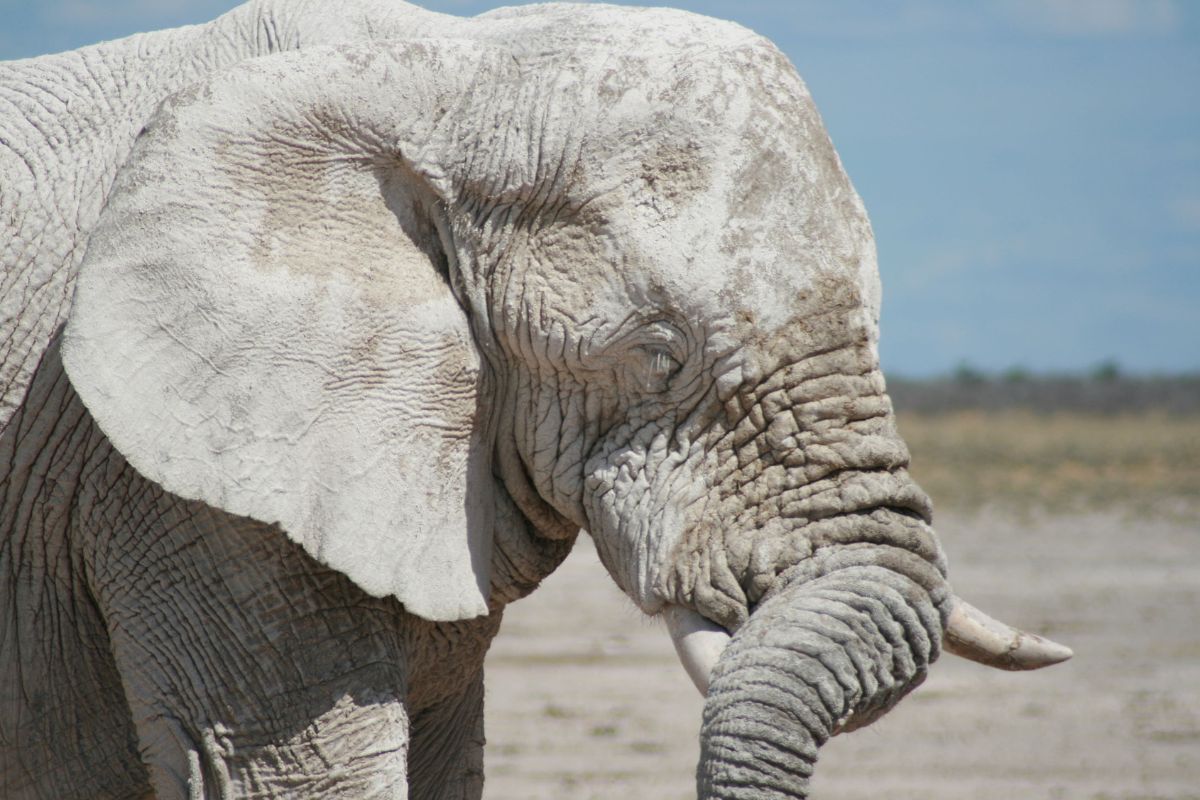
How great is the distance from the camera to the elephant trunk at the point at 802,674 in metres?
2.88

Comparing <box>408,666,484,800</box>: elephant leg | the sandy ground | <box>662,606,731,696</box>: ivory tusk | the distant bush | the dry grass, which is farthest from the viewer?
the distant bush

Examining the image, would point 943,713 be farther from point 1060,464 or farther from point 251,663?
point 1060,464

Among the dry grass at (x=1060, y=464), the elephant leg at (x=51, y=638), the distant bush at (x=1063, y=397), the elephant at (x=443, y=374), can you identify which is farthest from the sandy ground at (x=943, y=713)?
the distant bush at (x=1063, y=397)

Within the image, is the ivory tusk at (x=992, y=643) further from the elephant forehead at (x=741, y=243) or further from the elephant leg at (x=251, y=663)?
the elephant leg at (x=251, y=663)

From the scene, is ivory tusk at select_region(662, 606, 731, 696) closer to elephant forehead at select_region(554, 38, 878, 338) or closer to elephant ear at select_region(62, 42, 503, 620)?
elephant ear at select_region(62, 42, 503, 620)

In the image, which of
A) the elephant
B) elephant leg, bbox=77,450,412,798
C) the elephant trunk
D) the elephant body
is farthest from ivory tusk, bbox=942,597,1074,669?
elephant leg, bbox=77,450,412,798

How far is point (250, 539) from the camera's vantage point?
3246mm

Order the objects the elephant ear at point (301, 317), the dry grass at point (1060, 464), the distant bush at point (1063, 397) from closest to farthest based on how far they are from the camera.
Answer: the elephant ear at point (301, 317), the dry grass at point (1060, 464), the distant bush at point (1063, 397)

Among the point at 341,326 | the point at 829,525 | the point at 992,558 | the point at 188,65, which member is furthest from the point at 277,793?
the point at 992,558

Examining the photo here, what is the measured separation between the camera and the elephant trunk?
9.46ft

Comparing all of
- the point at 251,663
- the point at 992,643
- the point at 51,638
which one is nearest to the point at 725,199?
the point at 992,643

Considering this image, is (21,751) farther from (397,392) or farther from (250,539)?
(397,392)

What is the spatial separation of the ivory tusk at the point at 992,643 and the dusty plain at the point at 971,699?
1.25 feet

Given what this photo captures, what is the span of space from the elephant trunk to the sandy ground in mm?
3224
